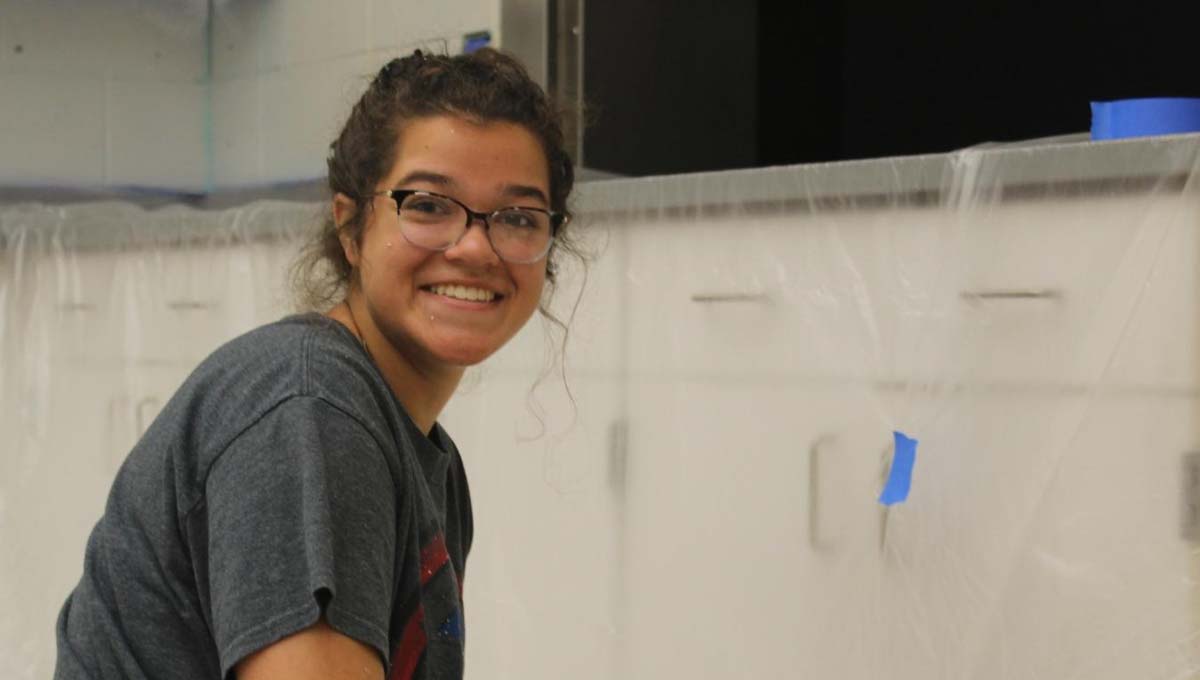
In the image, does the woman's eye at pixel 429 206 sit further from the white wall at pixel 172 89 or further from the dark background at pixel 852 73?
the white wall at pixel 172 89

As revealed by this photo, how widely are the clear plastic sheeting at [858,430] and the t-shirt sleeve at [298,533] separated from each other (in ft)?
2.33

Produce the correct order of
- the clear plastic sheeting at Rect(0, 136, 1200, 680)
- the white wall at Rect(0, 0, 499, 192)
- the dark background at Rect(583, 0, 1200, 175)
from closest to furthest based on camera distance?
the clear plastic sheeting at Rect(0, 136, 1200, 680) < the dark background at Rect(583, 0, 1200, 175) < the white wall at Rect(0, 0, 499, 192)

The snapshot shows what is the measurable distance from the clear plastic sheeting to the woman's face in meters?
0.55

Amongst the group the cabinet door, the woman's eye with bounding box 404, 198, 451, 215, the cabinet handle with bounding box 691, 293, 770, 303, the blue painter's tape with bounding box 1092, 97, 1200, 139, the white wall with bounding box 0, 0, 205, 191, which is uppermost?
the white wall with bounding box 0, 0, 205, 191

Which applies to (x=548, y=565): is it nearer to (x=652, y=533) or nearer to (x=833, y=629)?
(x=652, y=533)

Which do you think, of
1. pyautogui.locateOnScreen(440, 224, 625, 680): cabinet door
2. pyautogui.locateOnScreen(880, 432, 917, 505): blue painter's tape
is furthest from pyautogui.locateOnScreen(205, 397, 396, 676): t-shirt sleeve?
pyautogui.locateOnScreen(440, 224, 625, 680): cabinet door

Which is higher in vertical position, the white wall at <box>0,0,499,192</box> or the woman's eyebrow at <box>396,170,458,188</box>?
the white wall at <box>0,0,499,192</box>

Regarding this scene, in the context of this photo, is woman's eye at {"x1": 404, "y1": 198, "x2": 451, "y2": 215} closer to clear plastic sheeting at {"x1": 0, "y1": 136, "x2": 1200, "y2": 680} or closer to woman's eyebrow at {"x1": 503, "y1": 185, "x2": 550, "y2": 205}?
woman's eyebrow at {"x1": 503, "y1": 185, "x2": 550, "y2": 205}

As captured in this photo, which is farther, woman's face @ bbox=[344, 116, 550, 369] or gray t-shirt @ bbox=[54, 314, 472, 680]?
woman's face @ bbox=[344, 116, 550, 369]

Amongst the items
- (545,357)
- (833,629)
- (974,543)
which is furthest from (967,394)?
(545,357)

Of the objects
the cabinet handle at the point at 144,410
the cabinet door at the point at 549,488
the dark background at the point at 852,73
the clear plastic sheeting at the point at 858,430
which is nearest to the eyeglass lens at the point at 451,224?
the clear plastic sheeting at the point at 858,430

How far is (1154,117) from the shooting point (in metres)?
1.20

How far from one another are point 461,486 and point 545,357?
58 centimetres

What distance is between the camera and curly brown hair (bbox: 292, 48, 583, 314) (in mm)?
781
